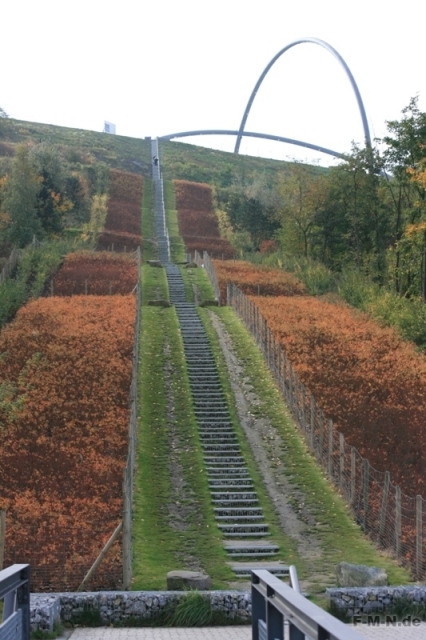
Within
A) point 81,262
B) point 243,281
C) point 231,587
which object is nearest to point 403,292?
point 243,281

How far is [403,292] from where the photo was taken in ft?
205

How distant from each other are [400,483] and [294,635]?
795 inches

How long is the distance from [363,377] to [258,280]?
25.9 m

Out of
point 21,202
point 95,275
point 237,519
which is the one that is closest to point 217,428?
point 237,519

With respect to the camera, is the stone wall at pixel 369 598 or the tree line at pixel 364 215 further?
the tree line at pixel 364 215

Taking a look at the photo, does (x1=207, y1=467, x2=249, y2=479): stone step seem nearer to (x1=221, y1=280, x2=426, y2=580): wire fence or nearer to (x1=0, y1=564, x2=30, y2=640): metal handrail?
(x1=221, y1=280, x2=426, y2=580): wire fence

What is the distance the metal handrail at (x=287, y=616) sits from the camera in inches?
207

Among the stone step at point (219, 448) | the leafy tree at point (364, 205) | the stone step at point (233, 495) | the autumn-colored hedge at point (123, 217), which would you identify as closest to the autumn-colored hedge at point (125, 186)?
the autumn-colored hedge at point (123, 217)

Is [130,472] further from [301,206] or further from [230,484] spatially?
[301,206]

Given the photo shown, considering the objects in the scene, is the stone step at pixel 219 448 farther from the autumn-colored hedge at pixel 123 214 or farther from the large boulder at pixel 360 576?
the autumn-colored hedge at pixel 123 214

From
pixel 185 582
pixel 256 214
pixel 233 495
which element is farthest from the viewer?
pixel 256 214

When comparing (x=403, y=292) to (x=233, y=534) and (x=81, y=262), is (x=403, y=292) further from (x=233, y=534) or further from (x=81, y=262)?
(x=233, y=534)

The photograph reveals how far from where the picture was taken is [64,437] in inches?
1160

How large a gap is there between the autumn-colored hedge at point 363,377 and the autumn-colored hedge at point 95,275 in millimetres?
9706
